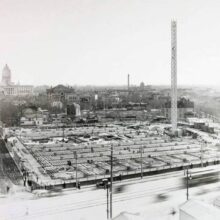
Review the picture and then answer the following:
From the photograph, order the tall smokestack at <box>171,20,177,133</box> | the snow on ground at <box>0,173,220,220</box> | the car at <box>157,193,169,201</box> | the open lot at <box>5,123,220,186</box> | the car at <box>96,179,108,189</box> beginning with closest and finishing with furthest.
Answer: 1. the snow on ground at <box>0,173,220,220</box>
2. the car at <box>157,193,169,201</box>
3. the car at <box>96,179,108,189</box>
4. the open lot at <box>5,123,220,186</box>
5. the tall smokestack at <box>171,20,177,133</box>

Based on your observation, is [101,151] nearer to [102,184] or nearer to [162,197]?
[102,184]

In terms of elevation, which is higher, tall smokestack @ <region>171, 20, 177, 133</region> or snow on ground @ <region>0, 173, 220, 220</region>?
tall smokestack @ <region>171, 20, 177, 133</region>

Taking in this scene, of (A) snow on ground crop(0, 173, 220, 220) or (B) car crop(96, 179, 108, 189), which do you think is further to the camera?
(B) car crop(96, 179, 108, 189)

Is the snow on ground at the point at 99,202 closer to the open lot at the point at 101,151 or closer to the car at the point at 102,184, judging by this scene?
the car at the point at 102,184

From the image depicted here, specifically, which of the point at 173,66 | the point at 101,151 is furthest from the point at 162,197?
→ the point at 173,66

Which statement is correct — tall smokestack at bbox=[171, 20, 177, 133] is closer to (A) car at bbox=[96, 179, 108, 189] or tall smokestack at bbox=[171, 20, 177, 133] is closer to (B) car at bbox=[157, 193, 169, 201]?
(A) car at bbox=[96, 179, 108, 189]

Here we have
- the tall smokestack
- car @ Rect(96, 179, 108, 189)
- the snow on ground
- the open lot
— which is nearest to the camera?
the snow on ground

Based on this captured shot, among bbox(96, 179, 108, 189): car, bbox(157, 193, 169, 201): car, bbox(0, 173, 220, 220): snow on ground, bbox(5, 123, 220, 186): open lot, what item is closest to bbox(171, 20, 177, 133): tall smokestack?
bbox(5, 123, 220, 186): open lot

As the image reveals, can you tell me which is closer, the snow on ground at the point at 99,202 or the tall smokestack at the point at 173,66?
the snow on ground at the point at 99,202

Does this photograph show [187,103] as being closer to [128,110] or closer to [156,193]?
[128,110]

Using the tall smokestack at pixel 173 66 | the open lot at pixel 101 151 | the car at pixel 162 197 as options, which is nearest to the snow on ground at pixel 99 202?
the car at pixel 162 197

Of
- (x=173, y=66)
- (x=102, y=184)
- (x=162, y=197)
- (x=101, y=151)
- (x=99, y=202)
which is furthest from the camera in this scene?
(x=173, y=66)

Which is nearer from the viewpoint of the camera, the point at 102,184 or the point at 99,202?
the point at 99,202
